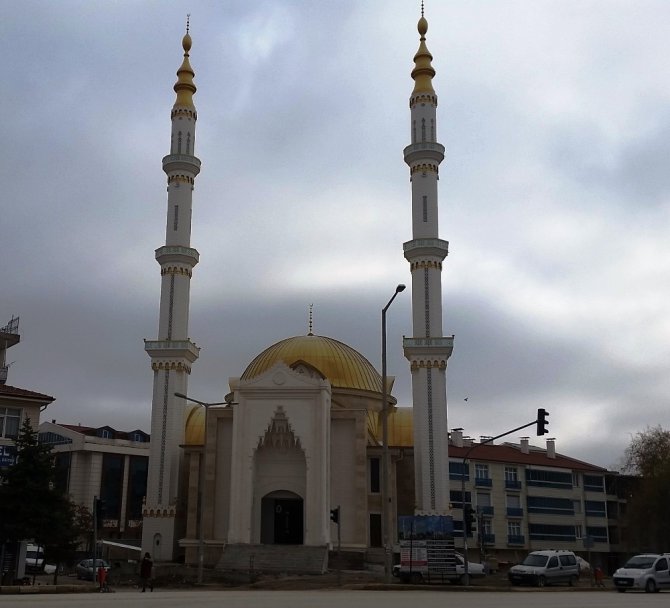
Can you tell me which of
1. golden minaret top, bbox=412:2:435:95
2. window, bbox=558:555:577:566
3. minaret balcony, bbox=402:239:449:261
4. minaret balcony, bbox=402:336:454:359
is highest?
golden minaret top, bbox=412:2:435:95

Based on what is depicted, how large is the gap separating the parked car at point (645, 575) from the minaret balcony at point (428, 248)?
20424mm

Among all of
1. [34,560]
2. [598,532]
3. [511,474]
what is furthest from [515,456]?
[34,560]

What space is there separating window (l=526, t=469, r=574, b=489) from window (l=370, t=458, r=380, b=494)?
23848 millimetres

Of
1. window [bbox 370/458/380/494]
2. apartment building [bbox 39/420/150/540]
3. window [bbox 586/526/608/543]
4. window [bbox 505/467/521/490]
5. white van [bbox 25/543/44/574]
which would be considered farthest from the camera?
apartment building [bbox 39/420/150/540]

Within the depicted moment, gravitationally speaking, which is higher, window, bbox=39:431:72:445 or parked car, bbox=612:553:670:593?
window, bbox=39:431:72:445

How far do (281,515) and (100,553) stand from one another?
56.9 feet

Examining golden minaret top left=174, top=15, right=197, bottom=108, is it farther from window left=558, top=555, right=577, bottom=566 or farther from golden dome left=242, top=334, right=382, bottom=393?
window left=558, top=555, right=577, bottom=566

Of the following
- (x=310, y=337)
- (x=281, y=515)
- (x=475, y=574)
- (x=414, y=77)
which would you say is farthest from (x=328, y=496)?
(x=414, y=77)

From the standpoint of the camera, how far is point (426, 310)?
45594 mm

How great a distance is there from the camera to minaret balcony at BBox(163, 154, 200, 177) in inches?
1973

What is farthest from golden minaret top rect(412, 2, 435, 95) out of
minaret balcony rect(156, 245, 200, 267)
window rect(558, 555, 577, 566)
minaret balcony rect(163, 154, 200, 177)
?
window rect(558, 555, 577, 566)

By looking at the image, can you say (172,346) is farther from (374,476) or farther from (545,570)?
(545,570)

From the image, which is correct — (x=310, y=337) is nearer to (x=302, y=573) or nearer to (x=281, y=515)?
(x=281, y=515)

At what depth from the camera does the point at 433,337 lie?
44875 millimetres
